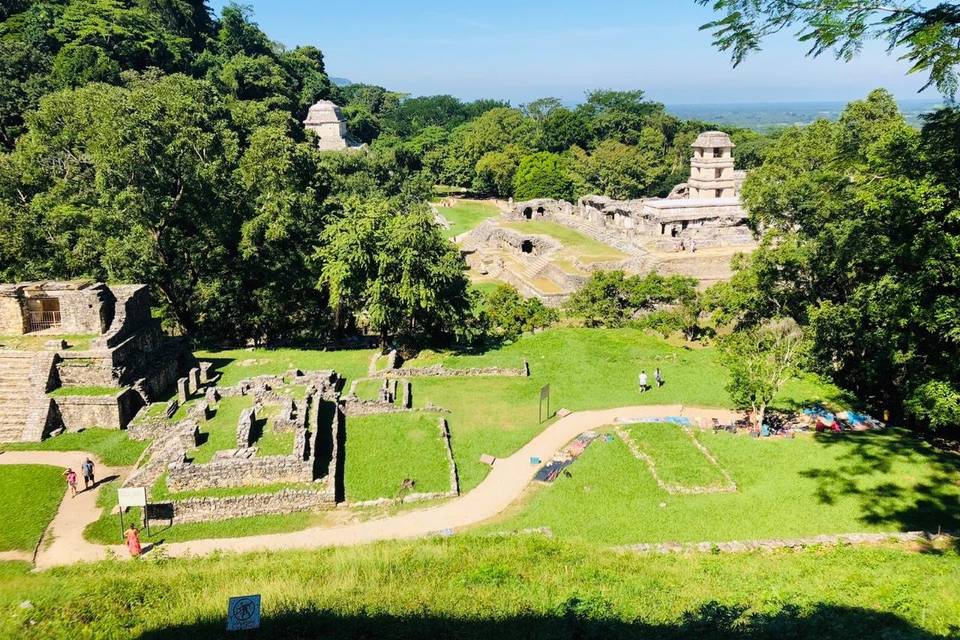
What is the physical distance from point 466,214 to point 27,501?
58439mm

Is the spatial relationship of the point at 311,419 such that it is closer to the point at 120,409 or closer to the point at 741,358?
the point at 120,409

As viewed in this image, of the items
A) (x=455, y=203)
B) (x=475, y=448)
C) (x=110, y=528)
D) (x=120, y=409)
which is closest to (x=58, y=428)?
(x=120, y=409)

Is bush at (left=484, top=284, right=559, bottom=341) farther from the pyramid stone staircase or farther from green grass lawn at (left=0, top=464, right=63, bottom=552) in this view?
green grass lawn at (left=0, top=464, right=63, bottom=552)

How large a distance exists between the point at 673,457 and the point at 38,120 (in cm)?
3411

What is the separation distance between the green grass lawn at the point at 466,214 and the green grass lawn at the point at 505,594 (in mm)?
52175

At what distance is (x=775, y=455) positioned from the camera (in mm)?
17906

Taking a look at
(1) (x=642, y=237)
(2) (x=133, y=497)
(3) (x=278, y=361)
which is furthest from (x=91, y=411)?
(1) (x=642, y=237)

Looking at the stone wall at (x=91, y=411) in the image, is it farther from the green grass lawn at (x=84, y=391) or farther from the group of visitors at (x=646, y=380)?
the group of visitors at (x=646, y=380)

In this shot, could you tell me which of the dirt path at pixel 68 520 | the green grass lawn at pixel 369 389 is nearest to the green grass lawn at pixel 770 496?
the green grass lawn at pixel 369 389

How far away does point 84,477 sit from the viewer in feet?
56.4

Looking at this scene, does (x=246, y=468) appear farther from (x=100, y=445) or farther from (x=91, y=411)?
(x=91, y=411)

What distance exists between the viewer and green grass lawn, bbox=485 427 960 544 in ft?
47.9

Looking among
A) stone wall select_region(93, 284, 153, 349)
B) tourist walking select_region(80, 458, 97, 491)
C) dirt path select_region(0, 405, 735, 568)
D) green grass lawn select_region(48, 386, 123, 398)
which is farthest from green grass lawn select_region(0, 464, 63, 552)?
stone wall select_region(93, 284, 153, 349)

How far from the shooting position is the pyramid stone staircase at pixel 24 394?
19469mm
